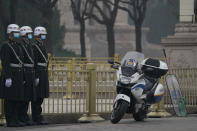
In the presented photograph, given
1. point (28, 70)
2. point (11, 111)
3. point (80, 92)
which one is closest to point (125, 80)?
point (80, 92)

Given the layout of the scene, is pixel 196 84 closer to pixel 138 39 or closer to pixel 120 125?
pixel 120 125

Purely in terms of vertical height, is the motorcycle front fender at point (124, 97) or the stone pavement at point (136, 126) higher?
the motorcycle front fender at point (124, 97)

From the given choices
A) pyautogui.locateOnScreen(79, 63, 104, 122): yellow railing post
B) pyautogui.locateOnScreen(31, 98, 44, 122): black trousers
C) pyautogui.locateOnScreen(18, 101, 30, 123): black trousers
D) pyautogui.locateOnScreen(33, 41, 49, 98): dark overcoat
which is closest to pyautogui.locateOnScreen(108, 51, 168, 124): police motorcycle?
pyautogui.locateOnScreen(79, 63, 104, 122): yellow railing post

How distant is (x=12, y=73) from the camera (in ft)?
48.2

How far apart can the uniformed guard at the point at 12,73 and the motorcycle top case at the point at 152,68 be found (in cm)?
220

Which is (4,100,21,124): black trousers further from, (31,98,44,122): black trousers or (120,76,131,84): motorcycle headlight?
(120,76,131,84): motorcycle headlight

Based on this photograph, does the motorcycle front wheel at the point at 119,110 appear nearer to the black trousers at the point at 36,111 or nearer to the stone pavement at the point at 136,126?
the stone pavement at the point at 136,126

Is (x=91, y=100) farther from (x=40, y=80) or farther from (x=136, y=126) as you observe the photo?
(x=136, y=126)

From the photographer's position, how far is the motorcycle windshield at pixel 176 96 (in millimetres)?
16359

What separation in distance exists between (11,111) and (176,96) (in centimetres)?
349

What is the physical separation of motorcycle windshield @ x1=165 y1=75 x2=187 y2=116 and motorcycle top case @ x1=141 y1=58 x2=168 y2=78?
5.08ft

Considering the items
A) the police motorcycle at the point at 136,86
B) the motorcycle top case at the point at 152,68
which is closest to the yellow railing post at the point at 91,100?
the police motorcycle at the point at 136,86

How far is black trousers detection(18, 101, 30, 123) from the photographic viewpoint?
15078 millimetres

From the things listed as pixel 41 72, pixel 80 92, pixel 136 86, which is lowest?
pixel 80 92
